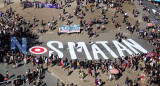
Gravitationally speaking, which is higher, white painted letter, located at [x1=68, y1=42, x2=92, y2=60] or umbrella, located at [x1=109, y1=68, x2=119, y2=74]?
white painted letter, located at [x1=68, y1=42, x2=92, y2=60]

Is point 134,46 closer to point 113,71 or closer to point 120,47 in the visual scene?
point 120,47

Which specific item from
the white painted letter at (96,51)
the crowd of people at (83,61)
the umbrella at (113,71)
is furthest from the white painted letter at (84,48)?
the umbrella at (113,71)

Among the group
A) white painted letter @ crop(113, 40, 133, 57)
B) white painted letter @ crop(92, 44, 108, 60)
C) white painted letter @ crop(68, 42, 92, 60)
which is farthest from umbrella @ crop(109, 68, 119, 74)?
white painted letter @ crop(113, 40, 133, 57)

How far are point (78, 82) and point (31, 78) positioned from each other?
7527mm

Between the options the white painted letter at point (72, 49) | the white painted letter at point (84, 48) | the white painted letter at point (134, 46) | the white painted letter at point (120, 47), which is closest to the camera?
the white painted letter at point (72, 49)

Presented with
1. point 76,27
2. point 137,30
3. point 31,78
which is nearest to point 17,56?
point 31,78

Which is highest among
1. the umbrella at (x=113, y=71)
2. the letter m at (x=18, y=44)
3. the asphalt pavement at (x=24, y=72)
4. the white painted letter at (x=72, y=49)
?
the letter m at (x=18, y=44)

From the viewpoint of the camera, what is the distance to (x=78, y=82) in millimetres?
47812

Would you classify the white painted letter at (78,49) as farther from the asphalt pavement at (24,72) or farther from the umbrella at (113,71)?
the asphalt pavement at (24,72)

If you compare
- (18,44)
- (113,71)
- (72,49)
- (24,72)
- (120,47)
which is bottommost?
(24,72)

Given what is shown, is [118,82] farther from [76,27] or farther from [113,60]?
[76,27]

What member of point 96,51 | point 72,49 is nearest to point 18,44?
point 72,49

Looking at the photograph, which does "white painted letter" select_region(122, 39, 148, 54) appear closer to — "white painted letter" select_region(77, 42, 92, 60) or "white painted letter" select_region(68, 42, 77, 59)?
"white painted letter" select_region(77, 42, 92, 60)

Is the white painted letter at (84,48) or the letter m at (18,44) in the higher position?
the letter m at (18,44)
